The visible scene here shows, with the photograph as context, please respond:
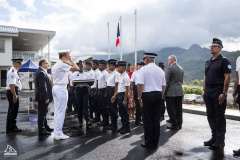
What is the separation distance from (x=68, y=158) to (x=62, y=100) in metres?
2.04

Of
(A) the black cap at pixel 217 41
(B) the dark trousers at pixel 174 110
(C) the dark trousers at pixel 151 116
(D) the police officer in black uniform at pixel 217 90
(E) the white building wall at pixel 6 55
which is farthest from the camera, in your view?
(E) the white building wall at pixel 6 55

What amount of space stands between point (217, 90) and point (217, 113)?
46 centimetres

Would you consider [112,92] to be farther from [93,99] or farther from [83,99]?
[93,99]

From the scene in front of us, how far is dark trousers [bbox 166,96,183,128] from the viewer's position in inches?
365

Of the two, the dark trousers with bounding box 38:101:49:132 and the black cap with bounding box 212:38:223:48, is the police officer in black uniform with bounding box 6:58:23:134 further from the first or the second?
the black cap with bounding box 212:38:223:48

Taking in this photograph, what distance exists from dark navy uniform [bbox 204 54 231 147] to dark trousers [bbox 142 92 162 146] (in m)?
1.04

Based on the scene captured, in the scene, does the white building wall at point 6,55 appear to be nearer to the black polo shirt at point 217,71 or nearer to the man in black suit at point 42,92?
the man in black suit at point 42,92

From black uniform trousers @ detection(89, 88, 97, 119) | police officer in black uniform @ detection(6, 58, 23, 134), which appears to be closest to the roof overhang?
black uniform trousers @ detection(89, 88, 97, 119)

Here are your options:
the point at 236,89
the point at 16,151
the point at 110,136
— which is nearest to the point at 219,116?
the point at 236,89

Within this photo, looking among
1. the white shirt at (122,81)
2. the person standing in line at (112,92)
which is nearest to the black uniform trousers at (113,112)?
the person standing in line at (112,92)

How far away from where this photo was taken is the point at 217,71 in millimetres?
6523

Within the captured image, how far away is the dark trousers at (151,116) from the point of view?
6801 millimetres

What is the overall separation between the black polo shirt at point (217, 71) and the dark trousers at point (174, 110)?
2.72 meters

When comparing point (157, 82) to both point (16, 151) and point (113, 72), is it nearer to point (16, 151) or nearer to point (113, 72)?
point (113, 72)
